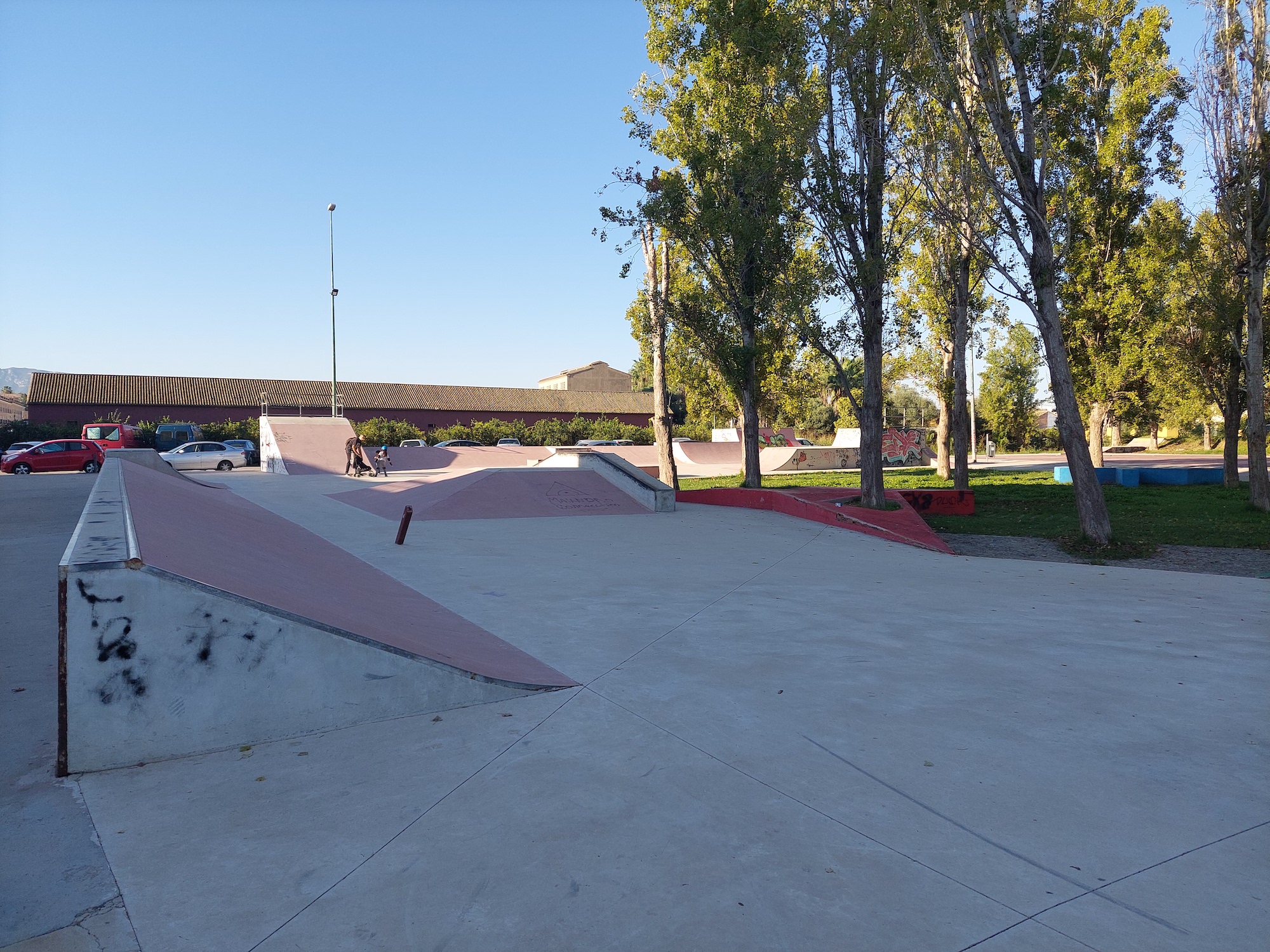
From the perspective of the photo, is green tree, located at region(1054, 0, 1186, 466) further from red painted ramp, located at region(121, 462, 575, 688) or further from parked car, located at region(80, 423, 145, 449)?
parked car, located at region(80, 423, 145, 449)

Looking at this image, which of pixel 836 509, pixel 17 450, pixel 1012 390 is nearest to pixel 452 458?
pixel 17 450

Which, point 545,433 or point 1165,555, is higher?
point 545,433

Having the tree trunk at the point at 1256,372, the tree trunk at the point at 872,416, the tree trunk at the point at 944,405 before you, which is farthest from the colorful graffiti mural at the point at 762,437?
the tree trunk at the point at 1256,372

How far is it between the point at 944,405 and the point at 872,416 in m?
10.7

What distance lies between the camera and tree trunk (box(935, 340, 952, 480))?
947 inches

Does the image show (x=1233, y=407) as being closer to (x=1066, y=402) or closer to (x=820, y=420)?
(x=1066, y=402)

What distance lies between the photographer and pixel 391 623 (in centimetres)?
547

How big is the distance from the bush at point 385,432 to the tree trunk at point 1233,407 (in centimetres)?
3721

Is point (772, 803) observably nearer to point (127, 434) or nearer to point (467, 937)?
point (467, 937)

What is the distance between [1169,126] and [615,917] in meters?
24.5

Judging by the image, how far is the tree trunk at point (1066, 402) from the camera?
37.2ft

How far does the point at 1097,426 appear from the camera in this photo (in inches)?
981

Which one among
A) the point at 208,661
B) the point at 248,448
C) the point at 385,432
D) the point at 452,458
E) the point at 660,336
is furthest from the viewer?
the point at 385,432

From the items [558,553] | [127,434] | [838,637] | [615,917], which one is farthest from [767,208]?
[127,434]
